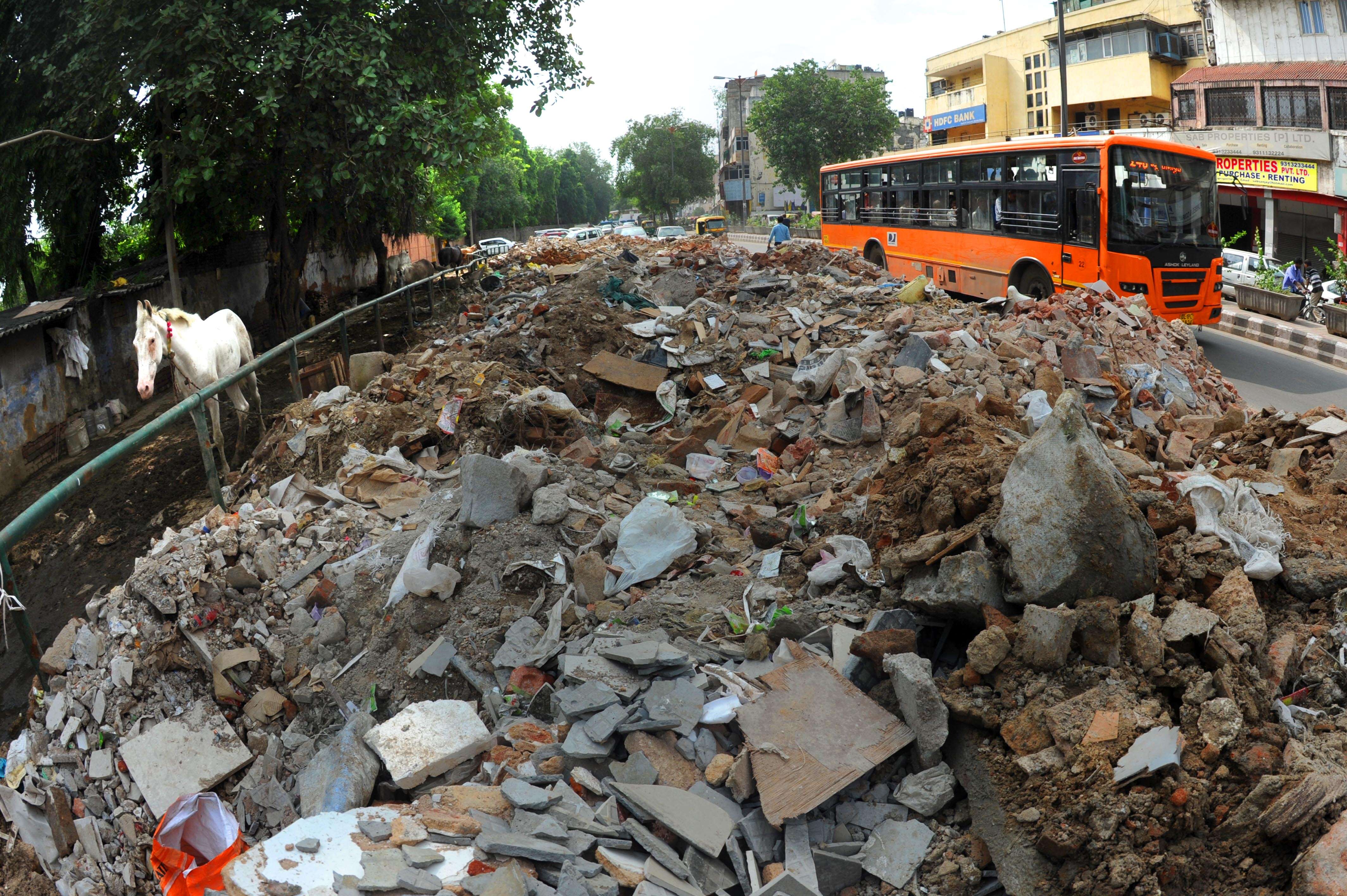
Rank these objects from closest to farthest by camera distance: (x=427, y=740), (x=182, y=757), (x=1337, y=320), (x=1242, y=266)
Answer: (x=427, y=740) → (x=182, y=757) → (x=1337, y=320) → (x=1242, y=266)

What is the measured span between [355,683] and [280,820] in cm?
81

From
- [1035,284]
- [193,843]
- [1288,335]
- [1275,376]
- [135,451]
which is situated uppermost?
[1035,284]

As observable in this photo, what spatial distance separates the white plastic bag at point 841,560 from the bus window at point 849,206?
16.6 metres

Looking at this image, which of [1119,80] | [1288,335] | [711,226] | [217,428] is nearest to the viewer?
[217,428]

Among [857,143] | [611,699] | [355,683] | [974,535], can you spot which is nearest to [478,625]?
[355,683]

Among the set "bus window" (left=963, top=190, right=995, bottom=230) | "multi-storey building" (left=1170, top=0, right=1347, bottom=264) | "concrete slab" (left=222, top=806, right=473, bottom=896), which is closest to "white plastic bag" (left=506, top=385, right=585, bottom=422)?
"concrete slab" (left=222, top=806, right=473, bottom=896)

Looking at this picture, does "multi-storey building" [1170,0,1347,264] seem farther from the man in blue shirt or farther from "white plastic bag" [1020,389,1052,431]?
"white plastic bag" [1020,389,1052,431]

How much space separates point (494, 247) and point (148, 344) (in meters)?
33.7

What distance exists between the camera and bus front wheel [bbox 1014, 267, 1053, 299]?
45.6 feet

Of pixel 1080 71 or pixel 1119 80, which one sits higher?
pixel 1080 71

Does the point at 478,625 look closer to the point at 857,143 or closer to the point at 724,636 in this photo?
the point at 724,636

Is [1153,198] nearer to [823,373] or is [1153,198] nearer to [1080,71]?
[823,373]

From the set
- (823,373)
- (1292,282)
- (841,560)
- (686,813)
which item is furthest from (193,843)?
(1292,282)

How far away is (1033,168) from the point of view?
1386 centimetres
